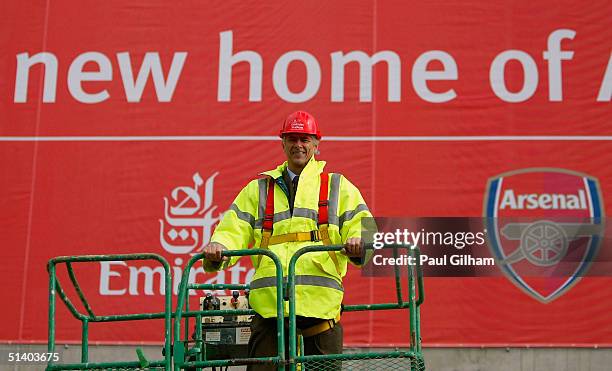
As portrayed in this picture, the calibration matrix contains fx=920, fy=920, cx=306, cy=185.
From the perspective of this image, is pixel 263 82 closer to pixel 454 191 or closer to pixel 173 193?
pixel 173 193

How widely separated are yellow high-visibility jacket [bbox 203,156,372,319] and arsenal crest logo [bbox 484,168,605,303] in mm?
3901

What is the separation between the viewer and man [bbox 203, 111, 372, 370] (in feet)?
16.7

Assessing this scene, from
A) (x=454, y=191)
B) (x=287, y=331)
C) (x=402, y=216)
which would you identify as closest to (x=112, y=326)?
(x=402, y=216)

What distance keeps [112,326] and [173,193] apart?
4.68 feet

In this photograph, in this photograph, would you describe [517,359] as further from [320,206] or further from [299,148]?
[299,148]

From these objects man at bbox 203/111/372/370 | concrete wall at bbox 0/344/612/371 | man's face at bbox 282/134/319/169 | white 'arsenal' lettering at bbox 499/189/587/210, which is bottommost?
A: concrete wall at bbox 0/344/612/371

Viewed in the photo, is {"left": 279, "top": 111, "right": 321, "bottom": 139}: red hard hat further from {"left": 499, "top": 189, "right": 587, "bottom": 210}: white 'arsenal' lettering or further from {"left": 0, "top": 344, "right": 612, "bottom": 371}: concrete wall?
{"left": 499, "top": 189, "right": 587, "bottom": 210}: white 'arsenal' lettering

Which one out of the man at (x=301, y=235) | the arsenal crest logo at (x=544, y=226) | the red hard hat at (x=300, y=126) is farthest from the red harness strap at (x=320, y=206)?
the arsenal crest logo at (x=544, y=226)

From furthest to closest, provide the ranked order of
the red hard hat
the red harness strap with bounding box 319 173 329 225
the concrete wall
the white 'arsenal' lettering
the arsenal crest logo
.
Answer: the white 'arsenal' lettering, the arsenal crest logo, the concrete wall, the red hard hat, the red harness strap with bounding box 319 173 329 225

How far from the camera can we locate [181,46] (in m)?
9.51

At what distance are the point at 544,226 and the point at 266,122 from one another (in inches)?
115

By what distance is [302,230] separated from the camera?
17.2 ft

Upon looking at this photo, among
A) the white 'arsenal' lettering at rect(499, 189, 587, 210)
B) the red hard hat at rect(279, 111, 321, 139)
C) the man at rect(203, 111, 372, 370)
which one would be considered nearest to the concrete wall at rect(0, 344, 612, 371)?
the white 'arsenal' lettering at rect(499, 189, 587, 210)

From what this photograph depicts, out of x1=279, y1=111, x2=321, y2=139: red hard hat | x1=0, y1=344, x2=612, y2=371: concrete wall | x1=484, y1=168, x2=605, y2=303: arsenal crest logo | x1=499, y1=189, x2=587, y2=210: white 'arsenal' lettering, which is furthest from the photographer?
x1=499, y1=189, x2=587, y2=210: white 'arsenal' lettering
